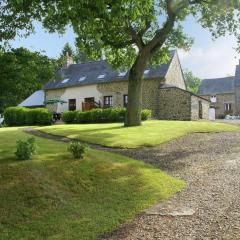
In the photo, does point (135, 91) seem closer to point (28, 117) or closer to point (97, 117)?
point (97, 117)

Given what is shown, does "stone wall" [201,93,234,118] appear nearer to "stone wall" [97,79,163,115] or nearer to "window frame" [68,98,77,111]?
"stone wall" [97,79,163,115]

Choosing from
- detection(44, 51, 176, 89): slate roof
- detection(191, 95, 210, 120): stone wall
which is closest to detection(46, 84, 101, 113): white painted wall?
→ detection(44, 51, 176, 89): slate roof

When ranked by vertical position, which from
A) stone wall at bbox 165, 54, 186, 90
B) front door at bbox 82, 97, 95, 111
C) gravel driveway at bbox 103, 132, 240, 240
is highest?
stone wall at bbox 165, 54, 186, 90

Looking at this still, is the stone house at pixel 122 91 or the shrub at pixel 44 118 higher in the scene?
the stone house at pixel 122 91

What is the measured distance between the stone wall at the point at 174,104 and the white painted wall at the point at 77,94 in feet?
26.0

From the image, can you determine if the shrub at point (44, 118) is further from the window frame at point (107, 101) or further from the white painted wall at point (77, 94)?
the white painted wall at point (77, 94)

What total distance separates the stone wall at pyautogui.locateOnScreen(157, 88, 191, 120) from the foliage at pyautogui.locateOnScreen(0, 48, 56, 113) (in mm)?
25053

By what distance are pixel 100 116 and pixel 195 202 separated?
74.0ft

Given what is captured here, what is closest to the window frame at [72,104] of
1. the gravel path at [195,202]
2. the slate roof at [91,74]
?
the slate roof at [91,74]

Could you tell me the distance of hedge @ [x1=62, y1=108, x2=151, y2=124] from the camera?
30359 millimetres

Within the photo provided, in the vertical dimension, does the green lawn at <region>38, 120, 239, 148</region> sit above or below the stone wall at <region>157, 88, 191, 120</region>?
below

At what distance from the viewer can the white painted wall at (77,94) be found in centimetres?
4253

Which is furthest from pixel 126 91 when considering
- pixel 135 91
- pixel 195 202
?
pixel 195 202

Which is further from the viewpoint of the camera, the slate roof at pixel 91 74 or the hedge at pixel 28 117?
the slate roof at pixel 91 74
